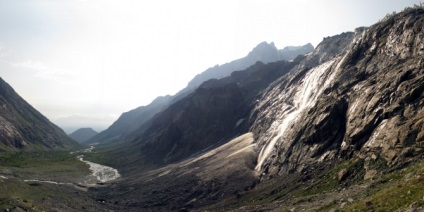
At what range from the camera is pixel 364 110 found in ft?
273

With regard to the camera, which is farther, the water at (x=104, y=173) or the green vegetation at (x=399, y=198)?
the water at (x=104, y=173)

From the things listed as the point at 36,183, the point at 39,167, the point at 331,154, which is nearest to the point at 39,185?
the point at 36,183

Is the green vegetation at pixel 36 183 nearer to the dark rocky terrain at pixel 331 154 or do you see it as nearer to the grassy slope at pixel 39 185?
the grassy slope at pixel 39 185

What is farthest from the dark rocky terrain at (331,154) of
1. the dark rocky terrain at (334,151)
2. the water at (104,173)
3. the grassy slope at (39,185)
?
the water at (104,173)

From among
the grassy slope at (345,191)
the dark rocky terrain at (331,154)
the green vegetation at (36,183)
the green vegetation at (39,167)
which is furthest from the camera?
the green vegetation at (39,167)

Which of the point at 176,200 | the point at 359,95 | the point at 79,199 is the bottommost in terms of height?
the point at 176,200

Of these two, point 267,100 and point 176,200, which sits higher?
point 267,100

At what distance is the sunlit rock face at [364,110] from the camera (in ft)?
228

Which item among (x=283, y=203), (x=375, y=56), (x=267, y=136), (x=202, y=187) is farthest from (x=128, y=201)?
(x=375, y=56)

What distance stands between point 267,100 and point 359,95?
3554 inches

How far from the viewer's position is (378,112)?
78000 mm

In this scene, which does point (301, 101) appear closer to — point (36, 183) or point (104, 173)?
point (36, 183)

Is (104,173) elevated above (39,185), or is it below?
below

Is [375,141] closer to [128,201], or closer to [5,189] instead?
[128,201]
